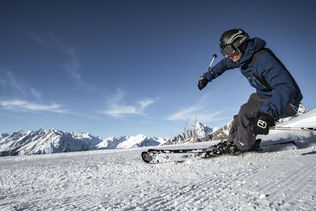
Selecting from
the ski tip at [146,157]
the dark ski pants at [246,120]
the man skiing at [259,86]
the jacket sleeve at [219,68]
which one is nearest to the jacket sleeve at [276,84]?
the man skiing at [259,86]

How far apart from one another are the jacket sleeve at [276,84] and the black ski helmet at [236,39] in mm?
397

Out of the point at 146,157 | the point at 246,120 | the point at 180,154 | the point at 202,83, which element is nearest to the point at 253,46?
the point at 246,120

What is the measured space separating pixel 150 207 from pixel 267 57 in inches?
107

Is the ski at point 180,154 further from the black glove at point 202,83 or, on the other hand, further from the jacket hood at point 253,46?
the jacket hood at point 253,46

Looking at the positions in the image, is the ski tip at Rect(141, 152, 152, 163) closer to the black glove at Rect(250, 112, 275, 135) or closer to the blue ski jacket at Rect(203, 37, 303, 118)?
the black glove at Rect(250, 112, 275, 135)

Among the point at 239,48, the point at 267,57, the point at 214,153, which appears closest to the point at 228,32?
the point at 239,48

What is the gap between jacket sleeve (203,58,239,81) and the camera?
14.0 ft

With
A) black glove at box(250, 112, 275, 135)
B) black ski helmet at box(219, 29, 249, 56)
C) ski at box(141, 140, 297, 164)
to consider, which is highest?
black ski helmet at box(219, 29, 249, 56)

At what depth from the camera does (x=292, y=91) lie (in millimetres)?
2543

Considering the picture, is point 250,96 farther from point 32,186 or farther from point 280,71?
point 32,186

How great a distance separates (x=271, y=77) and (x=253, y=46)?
0.63m

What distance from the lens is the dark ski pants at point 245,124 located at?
3400mm

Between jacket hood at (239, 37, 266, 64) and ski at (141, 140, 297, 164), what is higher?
jacket hood at (239, 37, 266, 64)

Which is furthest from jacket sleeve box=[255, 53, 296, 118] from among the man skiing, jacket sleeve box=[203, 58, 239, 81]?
jacket sleeve box=[203, 58, 239, 81]
